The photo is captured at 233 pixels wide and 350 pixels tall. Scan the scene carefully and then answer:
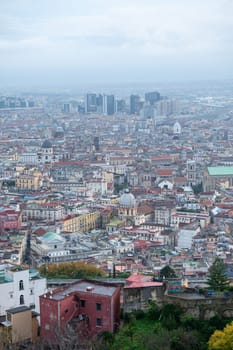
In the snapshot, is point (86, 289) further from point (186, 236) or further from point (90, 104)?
point (90, 104)

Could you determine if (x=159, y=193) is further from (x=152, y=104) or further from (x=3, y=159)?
(x=152, y=104)

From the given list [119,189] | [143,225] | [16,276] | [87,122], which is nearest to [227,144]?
[119,189]

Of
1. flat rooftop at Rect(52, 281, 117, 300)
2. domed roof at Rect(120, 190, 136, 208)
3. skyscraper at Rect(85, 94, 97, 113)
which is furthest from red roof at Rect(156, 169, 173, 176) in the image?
skyscraper at Rect(85, 94, 97, 113)

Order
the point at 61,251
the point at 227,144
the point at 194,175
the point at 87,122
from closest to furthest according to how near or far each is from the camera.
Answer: the point at 61,251 → the point at 194,175 → the point at 227,144 → the point at 87,122

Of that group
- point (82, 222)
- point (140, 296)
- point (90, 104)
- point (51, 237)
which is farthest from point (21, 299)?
point (90, 104)

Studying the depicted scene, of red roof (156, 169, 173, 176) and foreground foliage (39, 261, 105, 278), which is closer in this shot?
foreground foliage (39, 261, 105, 278)

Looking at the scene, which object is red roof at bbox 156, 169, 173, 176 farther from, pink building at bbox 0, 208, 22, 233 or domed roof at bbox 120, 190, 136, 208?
pink building at bbox 0, 208, 22, 233

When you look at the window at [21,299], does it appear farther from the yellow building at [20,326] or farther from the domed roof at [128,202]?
the domed roof at [128,202]
